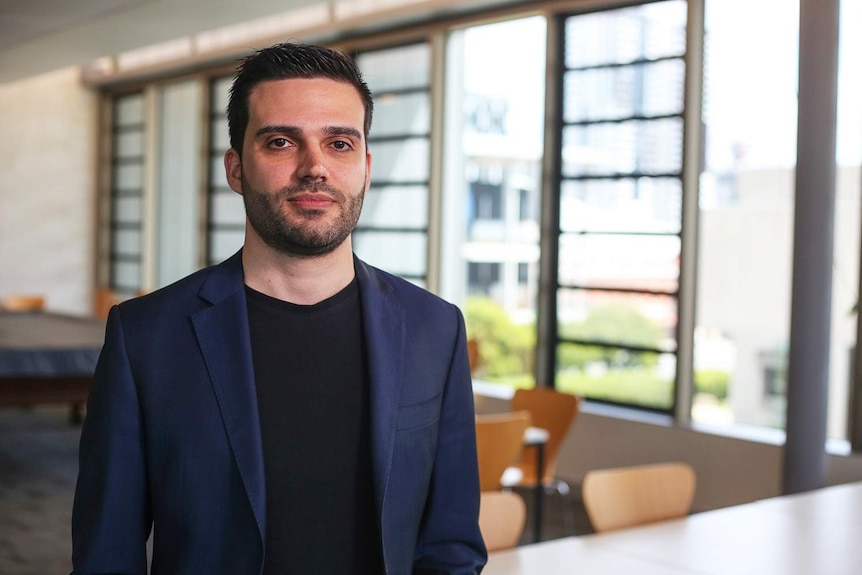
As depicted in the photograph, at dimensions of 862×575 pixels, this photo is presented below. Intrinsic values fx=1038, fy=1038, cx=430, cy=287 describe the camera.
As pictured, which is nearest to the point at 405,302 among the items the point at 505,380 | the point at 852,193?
the point at 852,193

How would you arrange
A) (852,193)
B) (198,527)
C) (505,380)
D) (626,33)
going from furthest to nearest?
(505,380) < (626,33) < (852,193) < (198,527)

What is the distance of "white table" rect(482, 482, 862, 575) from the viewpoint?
2.96m

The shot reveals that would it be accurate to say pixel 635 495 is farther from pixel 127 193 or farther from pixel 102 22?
pixel 127 193

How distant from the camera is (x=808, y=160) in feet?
16.9

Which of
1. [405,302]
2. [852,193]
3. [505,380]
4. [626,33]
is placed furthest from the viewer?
[505,380]

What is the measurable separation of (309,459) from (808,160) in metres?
4.15

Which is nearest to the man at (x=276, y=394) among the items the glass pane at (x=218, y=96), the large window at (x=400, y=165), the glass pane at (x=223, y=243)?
the large window at (x=400, y=165)

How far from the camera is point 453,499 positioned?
Result: 5.97 ft

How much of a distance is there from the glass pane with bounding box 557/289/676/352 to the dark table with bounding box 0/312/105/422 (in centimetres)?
348

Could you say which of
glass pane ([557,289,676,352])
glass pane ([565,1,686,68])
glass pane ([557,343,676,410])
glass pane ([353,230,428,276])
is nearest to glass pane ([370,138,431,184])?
glass pane ([353,230,428,276])

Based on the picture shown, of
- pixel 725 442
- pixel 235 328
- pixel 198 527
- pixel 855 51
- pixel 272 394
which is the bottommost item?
pixel 725 442

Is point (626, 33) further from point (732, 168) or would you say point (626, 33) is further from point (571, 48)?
point (732, 168)

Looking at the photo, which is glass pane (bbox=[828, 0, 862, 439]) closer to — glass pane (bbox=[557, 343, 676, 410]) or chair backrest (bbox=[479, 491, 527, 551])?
glass pane (bbox=[557, 343, 676, 410])

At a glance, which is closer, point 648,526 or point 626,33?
point 648,526
